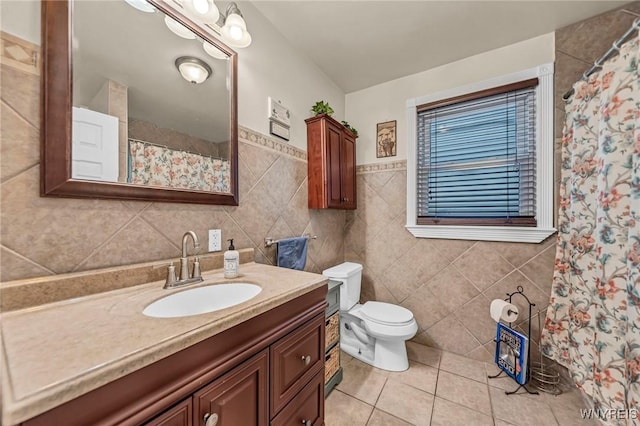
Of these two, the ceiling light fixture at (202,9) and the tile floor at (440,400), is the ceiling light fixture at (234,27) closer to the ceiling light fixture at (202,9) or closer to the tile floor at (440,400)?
the ceiling light fixture at (202,9)

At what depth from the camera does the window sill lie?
5.69ft

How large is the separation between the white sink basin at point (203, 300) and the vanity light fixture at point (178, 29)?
47.5 inches

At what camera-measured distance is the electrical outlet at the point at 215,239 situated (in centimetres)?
125

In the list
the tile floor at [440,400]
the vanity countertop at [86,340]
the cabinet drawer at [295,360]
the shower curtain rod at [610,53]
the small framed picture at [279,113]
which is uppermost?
the shower curtain rod at [610,53]

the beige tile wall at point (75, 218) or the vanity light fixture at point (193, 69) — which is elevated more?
the vanity light fixture at point (193, 69)

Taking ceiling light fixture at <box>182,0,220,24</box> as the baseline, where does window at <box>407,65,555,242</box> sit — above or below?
below

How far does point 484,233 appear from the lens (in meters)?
1.90

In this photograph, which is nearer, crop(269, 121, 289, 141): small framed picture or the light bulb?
the light bulb

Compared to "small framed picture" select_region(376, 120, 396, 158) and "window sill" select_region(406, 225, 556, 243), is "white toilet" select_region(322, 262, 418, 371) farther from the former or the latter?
"small framed picture" select_region(376, 120, 396, 158)

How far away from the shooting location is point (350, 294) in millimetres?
2039

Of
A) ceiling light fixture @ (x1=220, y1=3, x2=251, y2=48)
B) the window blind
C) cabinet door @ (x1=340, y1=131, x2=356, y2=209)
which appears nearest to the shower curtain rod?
the window blind

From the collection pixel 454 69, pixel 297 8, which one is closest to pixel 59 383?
pixel 297 8

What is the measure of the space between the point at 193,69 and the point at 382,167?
1.73m

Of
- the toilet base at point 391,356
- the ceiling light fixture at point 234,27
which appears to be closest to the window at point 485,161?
the toilet base at point 391,356
